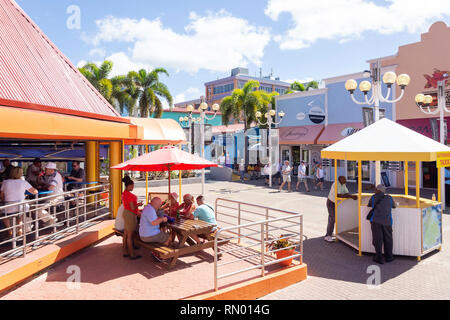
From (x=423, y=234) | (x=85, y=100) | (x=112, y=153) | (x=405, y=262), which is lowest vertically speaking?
(x=405, y=262)

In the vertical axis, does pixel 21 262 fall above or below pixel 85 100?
below

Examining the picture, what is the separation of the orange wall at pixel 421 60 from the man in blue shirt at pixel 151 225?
62.1 feet

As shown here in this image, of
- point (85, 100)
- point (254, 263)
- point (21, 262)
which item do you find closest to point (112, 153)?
point (85, 100)

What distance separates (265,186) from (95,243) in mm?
14857

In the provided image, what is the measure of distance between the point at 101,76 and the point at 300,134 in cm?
1798

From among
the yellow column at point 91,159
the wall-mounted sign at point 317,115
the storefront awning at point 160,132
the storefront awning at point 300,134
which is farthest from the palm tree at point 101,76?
the yellow column at point 91,159

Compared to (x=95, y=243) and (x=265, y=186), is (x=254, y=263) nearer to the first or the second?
(x=95, y=243)

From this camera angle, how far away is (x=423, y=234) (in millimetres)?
7676

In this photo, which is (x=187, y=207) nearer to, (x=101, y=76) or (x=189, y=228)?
(x=189, y=228)

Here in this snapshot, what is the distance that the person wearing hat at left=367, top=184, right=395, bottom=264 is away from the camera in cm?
728

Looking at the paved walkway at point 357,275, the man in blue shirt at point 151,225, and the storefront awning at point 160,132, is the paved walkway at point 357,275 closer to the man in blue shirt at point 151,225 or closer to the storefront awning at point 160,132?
the man in blue shirt at point 151,225

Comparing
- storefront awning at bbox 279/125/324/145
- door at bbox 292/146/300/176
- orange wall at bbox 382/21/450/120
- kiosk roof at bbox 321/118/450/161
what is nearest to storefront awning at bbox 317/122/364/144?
storefront awning at bbox 279/125/324/145

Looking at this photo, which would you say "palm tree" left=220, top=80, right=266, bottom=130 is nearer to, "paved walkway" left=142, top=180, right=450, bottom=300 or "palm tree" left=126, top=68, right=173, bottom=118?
"palm tree" left=126, top=68, right=173, bottom=118
